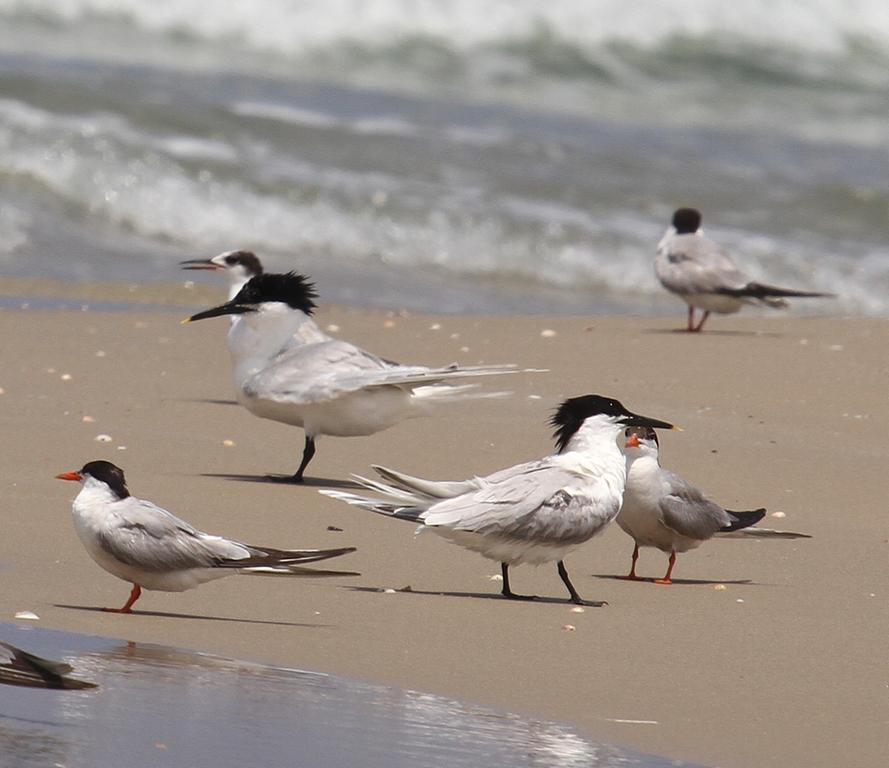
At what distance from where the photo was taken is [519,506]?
17.0ft

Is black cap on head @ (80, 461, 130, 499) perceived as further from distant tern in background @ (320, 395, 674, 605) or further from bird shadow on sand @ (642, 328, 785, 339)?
bird shadow on sand @ (642, 328, 785, 339)

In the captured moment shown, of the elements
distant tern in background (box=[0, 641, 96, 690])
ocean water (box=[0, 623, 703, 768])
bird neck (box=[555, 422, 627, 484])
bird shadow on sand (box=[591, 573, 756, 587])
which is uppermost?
bird neck (box=[555, 422, 627, 484])

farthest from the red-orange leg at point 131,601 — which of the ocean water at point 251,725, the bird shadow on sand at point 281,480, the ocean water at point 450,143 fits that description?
the ocean water at point 450,143

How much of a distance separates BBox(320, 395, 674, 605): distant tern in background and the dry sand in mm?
160

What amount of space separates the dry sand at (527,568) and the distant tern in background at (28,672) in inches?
30.6

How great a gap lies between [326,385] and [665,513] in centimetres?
172

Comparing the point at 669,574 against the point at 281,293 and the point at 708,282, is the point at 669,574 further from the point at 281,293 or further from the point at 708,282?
the point at 708,282

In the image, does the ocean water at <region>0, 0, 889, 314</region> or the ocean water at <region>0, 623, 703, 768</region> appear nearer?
the ocean water at <region>0, 623, 703, 768</region>

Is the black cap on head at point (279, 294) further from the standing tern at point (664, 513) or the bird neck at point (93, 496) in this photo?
the bird neck at point (93, 496)

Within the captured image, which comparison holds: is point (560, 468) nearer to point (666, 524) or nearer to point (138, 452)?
point (666, 524)

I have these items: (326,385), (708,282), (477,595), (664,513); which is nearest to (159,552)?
(477,595)

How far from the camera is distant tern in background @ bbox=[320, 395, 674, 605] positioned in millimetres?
5129

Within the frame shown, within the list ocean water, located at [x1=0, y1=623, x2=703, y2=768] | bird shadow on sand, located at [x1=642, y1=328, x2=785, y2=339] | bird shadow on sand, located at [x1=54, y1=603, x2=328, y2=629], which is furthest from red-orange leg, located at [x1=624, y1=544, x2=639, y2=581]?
bird shadow on sand, located at [x1=642, y1=328, x2=785, y2=339]

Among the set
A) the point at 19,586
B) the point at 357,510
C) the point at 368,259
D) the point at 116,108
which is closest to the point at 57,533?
the point at 19,586
